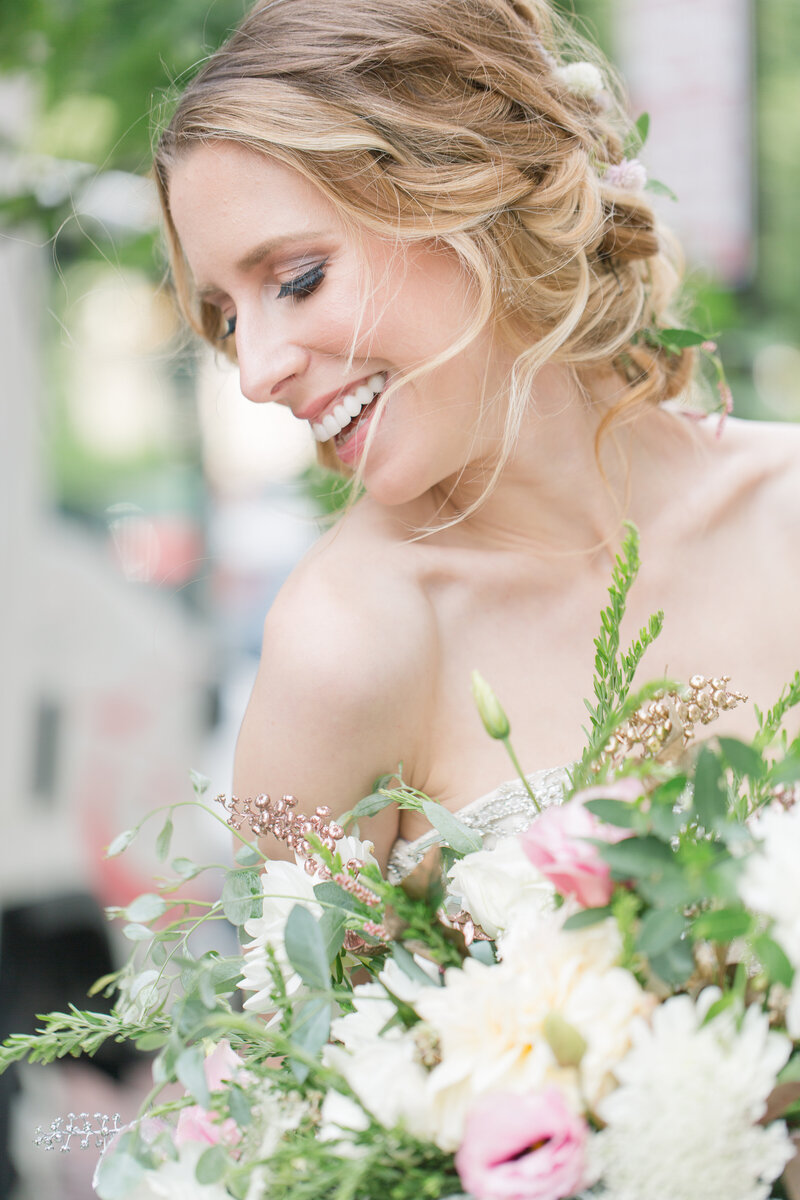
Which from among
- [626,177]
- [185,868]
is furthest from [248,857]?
[626,177]

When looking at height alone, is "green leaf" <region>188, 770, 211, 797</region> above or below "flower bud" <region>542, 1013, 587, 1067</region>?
below

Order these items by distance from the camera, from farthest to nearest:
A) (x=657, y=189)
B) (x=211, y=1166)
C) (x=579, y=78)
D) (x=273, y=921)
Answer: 1. (x=657, y=189)
2. (x=579, y=78)
3. (x=273, y=921)
4. (x=211, y=1166)

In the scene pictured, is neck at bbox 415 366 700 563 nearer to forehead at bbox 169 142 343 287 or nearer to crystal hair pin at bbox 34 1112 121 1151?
forehead at bbox 169 142 343 287

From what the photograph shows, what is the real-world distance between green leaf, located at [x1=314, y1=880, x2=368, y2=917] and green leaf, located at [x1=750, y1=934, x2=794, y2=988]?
1.24 feet

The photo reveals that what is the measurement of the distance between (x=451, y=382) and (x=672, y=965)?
0.95 meters

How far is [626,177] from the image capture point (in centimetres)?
174

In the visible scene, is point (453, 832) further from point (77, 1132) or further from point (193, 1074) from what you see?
point (77, 1132)

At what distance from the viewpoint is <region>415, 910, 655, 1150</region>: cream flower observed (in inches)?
30.0

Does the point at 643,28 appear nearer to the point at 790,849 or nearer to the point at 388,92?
the point at 388,92

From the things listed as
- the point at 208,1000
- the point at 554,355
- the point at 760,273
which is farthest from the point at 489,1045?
the point at 760,273

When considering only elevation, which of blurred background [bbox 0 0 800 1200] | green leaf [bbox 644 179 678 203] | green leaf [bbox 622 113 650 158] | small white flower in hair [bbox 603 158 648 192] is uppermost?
green leaf [bbox 622 113 650 158]

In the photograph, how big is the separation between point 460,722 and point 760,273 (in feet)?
13.6

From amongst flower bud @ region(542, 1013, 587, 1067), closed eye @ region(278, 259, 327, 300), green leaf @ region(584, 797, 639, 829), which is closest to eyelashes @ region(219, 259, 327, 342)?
closed eye @ region(278, 259, 327, 300)

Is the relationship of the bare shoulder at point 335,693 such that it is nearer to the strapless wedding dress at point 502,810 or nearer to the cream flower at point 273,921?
the strapless wedding dress at point 502,810
